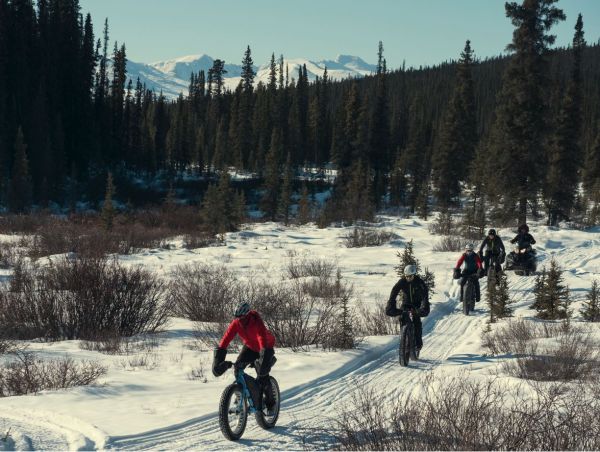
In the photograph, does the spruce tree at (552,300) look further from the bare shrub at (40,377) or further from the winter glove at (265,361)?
the bare shrub at (40,377)

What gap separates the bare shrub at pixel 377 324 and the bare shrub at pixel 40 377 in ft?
19.5

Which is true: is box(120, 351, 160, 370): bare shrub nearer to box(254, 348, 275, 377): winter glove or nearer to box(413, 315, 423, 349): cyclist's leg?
box(254, 348, 275, 377): winter glove

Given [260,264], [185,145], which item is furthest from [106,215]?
[185,145]

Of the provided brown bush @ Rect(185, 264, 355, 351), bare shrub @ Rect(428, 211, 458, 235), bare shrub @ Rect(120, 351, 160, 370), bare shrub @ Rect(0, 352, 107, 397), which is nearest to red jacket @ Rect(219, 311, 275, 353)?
bare shrub @ Rect(0, 352, 107, 397)

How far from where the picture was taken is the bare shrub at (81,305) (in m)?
11.7

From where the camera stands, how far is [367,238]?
28438 millimetres

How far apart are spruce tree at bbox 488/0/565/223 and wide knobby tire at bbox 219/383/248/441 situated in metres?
27.3

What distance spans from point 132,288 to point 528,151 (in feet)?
79.5

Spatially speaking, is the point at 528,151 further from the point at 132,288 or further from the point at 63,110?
the point at 63,110

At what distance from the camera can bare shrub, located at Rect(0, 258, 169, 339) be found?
38.4ft

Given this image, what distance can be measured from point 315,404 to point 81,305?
257 inches

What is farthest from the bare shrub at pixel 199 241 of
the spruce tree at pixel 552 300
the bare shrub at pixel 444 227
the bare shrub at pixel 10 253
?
the spruce tree at pixel 552 300

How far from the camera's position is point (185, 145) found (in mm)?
83000

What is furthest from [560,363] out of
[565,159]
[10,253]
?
[565,159]
